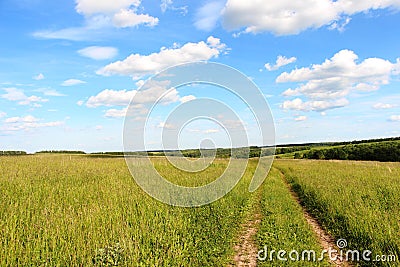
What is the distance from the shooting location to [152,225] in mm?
8312

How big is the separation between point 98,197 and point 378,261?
828cm

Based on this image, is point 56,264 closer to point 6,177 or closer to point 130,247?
point 130,247

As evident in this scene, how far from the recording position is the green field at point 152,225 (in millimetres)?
6191

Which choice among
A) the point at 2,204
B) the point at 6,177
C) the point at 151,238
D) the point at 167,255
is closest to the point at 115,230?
the point at 151,238

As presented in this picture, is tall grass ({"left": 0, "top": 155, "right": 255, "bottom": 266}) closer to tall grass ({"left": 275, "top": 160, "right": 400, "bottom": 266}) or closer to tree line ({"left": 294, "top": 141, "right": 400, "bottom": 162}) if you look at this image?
tall grass ({"left": 275, "top": 160, "right": 400, "bottom": 266})

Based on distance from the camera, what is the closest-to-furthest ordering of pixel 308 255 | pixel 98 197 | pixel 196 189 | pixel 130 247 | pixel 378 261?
pixel 130 247, pixel 378 261, pixel 308 255, pixel 98 197, pixel 196 189

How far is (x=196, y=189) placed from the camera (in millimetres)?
13477
